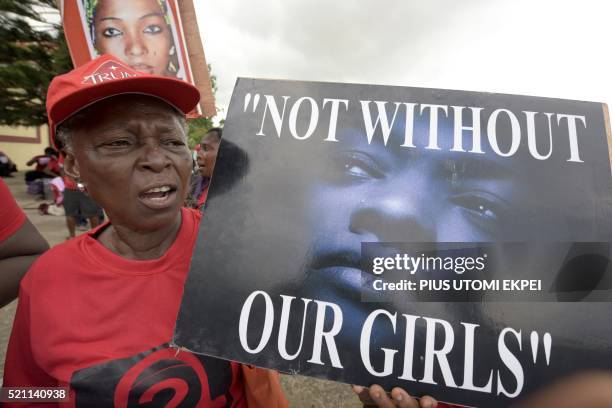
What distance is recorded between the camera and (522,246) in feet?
3.00

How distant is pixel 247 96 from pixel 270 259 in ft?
1.66

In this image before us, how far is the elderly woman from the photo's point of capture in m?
0.99

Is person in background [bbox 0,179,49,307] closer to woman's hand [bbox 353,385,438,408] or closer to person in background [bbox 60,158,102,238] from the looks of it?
woman's hand [bbox 353,385,438,408]

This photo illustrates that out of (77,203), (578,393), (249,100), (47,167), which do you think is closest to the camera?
(578,393)

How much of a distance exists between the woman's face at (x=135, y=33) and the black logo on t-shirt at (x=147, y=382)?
2.18 m

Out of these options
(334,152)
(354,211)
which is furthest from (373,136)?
(354,211)

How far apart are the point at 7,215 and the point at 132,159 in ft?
2.21

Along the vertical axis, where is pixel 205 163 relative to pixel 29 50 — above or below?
below

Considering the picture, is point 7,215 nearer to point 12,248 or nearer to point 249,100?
point 12,248

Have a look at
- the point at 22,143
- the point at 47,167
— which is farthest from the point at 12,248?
the point at 22,143

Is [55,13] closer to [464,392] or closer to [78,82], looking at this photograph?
[78,82]

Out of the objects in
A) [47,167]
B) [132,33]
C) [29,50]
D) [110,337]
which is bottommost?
[110,337]

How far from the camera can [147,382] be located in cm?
98

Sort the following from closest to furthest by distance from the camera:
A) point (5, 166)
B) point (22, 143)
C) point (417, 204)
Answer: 1. point (417, 204)
2. point (5, 166)
3. point (22, 143)
